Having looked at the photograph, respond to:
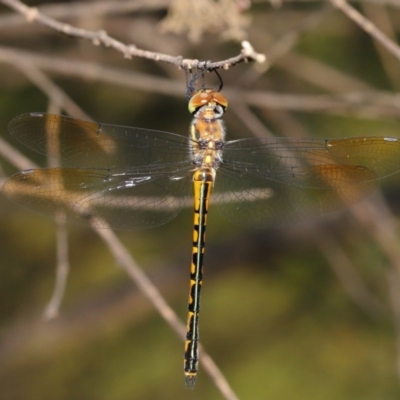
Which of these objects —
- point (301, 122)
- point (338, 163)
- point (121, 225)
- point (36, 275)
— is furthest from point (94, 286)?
point (338, 163)

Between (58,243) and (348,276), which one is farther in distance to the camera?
(348,276)

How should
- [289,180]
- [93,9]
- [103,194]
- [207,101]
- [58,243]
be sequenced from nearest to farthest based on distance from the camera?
[207,101]
[103,194]
[289,180]
[58,243]
[93,9]

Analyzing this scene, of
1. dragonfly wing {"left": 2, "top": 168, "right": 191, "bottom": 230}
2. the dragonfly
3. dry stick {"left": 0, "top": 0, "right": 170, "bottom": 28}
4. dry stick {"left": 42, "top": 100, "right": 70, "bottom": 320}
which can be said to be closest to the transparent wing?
the dragonfly

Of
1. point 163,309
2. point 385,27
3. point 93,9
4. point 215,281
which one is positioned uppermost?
point 385,27

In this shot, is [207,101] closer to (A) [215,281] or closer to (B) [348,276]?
(B) [348,276]

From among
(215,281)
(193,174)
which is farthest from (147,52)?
(215,281)

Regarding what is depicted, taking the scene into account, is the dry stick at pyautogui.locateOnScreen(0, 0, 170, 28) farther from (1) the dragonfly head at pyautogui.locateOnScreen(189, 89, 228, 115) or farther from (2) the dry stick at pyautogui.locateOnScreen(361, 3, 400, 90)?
(2) the dry stick at pyautogui.locateOnScreen(361, 3, 400, 90)
